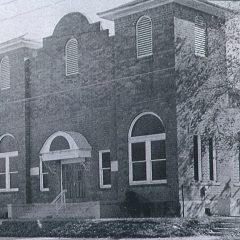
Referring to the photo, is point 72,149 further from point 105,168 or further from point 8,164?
point 8,164

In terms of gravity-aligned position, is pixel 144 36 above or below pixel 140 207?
above

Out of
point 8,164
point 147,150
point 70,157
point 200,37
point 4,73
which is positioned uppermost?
point 200,37

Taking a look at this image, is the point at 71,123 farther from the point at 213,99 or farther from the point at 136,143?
the point at 213,99

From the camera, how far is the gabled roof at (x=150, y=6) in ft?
90.3

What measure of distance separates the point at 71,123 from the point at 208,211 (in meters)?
8.80

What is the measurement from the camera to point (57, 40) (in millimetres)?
32844

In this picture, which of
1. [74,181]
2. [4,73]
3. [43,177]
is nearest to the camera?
[74,181]

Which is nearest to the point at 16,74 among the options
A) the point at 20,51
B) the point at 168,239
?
the point at 20,51

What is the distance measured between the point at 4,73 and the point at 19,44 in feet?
7.61

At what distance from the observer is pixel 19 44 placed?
114 ft

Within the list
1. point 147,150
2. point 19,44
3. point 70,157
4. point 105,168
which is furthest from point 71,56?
point 147,150

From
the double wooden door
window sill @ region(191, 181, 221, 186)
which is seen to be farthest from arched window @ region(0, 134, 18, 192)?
window sill @ region(191, 181, 221, 186)

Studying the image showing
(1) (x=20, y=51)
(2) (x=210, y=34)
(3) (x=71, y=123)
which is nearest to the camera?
(2) (x=210, y=34)

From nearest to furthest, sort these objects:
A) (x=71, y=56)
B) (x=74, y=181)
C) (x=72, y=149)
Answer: (x=72, y=149), (x=74, y=181), (x=71, y=56)
